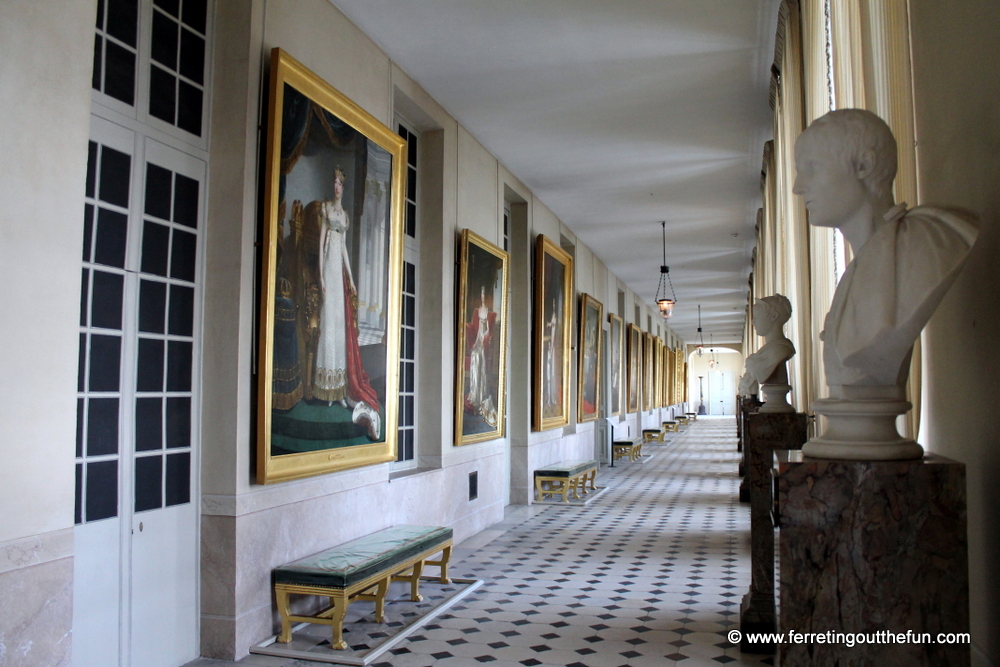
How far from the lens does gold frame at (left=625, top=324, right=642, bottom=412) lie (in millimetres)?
28141

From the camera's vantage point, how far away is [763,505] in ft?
19.4

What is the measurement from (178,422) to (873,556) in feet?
16.9

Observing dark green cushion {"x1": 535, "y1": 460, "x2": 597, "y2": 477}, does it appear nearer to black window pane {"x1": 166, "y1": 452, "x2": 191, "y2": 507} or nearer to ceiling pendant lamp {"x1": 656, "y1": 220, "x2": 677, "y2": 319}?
ceiling pendant lamp {"x1": 656, "y1": 220, "x2": 677, "y2": 319}

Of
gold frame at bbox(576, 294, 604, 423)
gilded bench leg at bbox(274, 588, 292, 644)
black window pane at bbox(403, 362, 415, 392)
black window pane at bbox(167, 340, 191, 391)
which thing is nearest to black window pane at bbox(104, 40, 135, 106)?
black window pane at bbox(167, 340, 191, 391)

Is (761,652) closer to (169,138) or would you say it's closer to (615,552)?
(615,552)

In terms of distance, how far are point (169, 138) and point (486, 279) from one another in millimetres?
6830

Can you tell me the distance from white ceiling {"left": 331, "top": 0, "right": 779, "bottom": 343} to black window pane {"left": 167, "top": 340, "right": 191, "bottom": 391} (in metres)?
4.16

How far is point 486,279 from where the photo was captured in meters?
12.3

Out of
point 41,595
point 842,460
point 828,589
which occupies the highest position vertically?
point 842,460

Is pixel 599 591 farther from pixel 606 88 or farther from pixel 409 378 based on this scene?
pixel 606 88

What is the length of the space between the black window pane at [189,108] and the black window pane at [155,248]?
908mm

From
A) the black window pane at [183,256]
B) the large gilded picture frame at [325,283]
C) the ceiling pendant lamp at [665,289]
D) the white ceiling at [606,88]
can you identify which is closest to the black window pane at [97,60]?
the black window pane at [183,256]

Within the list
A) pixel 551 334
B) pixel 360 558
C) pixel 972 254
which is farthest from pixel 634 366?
pixel 972 254

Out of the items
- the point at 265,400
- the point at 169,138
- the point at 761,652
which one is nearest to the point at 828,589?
the point at 761,652
